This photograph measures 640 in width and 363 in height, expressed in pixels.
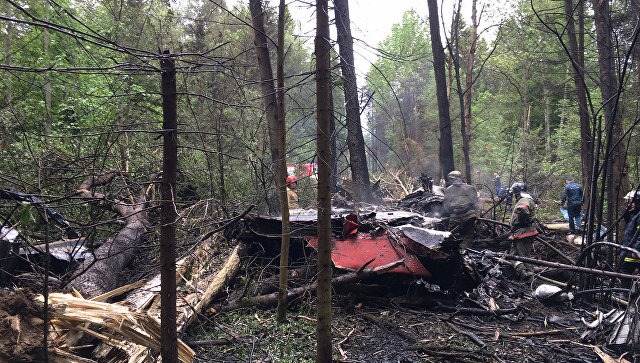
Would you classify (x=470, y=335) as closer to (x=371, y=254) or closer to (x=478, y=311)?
(x=478, y=311)

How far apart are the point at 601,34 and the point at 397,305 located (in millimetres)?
7161

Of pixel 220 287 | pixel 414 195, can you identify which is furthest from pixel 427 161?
pixel 220 287

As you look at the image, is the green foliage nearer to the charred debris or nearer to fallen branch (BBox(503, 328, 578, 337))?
the charred debris

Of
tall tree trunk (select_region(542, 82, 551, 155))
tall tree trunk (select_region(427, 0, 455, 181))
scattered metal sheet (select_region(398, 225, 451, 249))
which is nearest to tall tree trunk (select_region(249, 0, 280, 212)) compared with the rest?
scattered metal sheet (select_region(398, 225, 451, 249))

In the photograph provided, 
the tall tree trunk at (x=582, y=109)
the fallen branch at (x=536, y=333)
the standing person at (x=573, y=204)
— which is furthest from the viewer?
the standing person at (x=573, y=204)

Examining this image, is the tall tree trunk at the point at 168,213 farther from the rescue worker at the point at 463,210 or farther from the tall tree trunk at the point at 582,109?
the rescue worker at the point at 463,210

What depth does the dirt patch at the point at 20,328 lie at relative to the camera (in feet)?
8.11

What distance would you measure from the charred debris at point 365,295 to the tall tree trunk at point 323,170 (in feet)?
3.24

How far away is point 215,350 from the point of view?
13.0 ft

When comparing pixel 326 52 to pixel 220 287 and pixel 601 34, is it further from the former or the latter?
pixel 601 34

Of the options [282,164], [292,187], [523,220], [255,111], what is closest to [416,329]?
[282,164]

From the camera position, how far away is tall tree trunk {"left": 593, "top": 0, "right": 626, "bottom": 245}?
4.47 m

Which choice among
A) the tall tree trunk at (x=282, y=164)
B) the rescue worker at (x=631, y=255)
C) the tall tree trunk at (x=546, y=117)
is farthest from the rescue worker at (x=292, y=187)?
the tall tree trunk at (x=546, y=117)

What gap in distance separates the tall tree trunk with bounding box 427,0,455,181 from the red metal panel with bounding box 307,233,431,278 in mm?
8043
